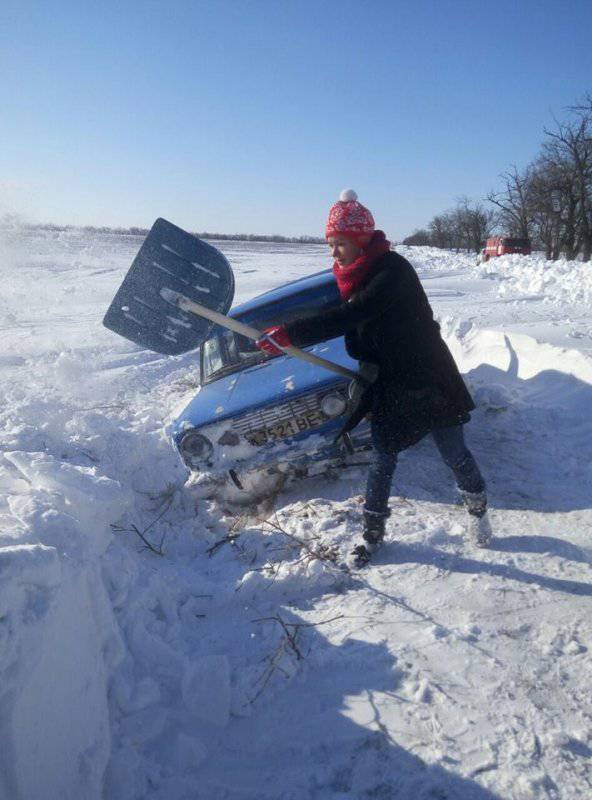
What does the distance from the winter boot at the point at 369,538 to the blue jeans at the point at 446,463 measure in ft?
0.11

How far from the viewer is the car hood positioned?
11.1ft

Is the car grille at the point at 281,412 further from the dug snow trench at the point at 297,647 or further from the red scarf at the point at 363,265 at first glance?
the red scarf at the point at 363,265

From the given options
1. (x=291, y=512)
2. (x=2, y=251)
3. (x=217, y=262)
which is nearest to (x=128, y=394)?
(x=217, y=262)

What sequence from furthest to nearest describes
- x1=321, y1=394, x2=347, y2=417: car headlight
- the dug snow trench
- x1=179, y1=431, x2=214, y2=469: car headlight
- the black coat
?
x1=179, y1=431, x2=214, y2=469: car headlight → x1=321, y1=394, x2=347, y2=417: car headlight → the black coat → the dug snow trench

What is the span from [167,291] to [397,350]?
1849 millimetres

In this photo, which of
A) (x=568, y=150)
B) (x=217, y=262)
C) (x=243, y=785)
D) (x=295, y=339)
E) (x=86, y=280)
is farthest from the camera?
(x=568, y=150)

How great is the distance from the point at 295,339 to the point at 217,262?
4.99ft

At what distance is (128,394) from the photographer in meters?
6.92

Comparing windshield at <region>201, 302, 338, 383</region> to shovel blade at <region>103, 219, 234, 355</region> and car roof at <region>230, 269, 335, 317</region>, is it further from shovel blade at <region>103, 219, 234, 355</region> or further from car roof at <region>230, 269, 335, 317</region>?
shovel blade at <region>103, 219, 234, 355</region>

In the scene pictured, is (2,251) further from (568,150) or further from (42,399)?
(568,150)

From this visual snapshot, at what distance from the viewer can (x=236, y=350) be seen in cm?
441

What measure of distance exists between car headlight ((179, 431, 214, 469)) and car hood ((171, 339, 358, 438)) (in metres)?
0.07

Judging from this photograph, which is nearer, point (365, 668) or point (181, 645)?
point (365, 668)

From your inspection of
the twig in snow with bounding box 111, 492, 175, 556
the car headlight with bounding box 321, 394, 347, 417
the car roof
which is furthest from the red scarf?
the car roof
